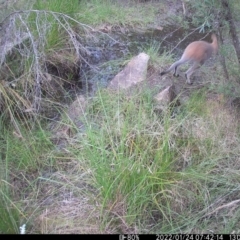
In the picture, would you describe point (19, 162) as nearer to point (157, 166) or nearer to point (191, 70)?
point (157, 166)

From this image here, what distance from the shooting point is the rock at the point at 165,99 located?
3.77 m

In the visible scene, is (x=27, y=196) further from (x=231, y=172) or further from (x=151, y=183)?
(x=231, y=172)

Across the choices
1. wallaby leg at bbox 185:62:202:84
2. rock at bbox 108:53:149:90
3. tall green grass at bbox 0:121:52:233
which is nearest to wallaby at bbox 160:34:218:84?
wallaby leg at bbox 185:62:202:84

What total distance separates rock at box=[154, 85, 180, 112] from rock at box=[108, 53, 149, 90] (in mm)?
384

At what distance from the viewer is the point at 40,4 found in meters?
4.96

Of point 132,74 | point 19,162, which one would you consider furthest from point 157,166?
point 132,74

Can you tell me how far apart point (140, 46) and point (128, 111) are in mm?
2225

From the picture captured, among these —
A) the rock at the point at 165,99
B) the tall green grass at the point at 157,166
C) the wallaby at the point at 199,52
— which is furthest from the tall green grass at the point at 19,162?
the wallaby at the point at 199,52

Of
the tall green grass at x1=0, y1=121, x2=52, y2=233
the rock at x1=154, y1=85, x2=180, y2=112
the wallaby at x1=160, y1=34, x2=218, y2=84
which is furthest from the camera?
the wallaby at x1=160, y1=34, x2=218, y2=84

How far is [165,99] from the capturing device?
3.90 meters

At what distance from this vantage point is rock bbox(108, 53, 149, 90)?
4289 millimetres

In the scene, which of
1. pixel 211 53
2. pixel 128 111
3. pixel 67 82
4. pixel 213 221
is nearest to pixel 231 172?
pixel 213 221

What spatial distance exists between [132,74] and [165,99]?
2.14 ft

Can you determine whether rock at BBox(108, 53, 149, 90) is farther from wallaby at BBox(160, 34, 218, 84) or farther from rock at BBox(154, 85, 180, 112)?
rock at BBox(154, 85, 180, 112)
